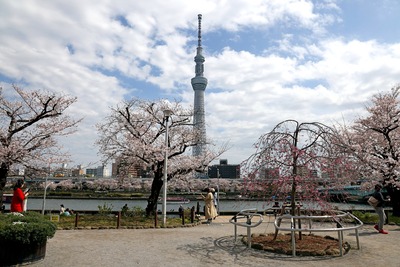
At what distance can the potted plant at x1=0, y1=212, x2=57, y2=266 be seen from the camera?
627 centimetres

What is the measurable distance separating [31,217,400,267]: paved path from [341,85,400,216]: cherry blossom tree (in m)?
7.66

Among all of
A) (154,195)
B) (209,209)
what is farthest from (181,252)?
(154,195)

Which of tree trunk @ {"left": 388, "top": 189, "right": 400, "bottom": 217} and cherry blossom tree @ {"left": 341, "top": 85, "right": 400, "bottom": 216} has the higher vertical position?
cherry blossom tree @ {"left": 341, "top": 85, "right": 400, "bottom": 216}

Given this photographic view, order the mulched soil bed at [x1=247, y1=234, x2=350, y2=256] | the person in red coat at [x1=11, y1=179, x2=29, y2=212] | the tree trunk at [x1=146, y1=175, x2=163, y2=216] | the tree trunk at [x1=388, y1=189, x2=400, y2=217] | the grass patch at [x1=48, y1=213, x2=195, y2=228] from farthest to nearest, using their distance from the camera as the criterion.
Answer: the tree trunk at [x1=146, y1=175, x2=163, y2=216] → the tree trunk at [x1=388, y1=189, x2=400, y2=217] → the grass patch at [x1=48, y1=213, x2=195, y2=228] → the person in red coat at [x1=11, y1=179, x2=29, y2=212] → the mulched soil bed at [x1=247, y1=234, x2=350, y2=256]

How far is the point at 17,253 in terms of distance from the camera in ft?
21.2

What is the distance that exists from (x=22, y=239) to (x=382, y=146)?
63.4ft

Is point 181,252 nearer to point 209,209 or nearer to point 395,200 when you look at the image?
point 209,209

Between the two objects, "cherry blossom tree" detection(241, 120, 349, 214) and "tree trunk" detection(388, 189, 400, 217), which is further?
"tree trunk" detection(388, 189, 400, 217)

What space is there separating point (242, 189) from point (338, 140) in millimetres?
3225

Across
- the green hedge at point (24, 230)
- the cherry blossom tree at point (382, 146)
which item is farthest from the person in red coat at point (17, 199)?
the cherry blossom tree at point (382, 146)

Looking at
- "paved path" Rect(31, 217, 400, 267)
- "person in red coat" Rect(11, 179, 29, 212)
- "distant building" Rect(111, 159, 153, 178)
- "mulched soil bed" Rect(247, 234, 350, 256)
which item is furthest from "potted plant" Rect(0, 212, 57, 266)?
"distant building" Rect(111, 159, 153, 178)

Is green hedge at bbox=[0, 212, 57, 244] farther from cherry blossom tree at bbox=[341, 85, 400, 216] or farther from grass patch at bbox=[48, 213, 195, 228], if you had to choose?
cherry blossom tree at bbox=[341, 85, 400, 216]

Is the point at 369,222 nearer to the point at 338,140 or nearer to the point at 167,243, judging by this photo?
the point at 338,140

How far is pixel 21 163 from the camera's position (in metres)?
16.0
